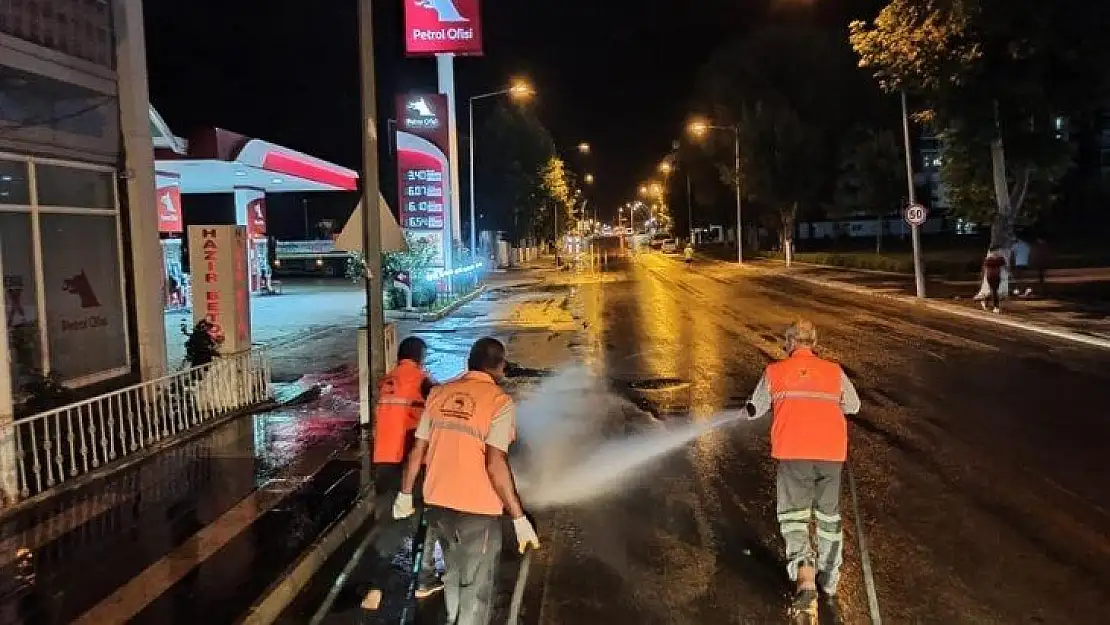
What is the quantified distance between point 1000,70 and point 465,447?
22533 mm

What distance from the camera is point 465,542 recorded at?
4.43 m

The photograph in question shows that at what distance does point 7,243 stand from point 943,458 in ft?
33.7

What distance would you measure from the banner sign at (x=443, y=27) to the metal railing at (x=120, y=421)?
22.7m

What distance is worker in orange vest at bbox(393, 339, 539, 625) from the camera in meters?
4.36

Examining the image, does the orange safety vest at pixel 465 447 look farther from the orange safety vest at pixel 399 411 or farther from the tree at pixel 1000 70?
the tree at pixel 1000 70

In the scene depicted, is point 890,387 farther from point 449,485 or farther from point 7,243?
point 7,243

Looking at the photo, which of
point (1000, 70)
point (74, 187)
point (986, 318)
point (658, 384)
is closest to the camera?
point (74, 187)

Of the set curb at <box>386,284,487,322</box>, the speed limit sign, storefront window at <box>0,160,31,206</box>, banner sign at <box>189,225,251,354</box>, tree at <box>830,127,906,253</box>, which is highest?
tree at <box>830,127,906,253</box>

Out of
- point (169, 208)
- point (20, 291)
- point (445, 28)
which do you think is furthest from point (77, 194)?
point (445, 28)

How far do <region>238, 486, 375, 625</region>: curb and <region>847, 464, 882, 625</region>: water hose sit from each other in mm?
3351

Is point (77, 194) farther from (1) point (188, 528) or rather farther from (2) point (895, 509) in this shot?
(2) point (895, 509)

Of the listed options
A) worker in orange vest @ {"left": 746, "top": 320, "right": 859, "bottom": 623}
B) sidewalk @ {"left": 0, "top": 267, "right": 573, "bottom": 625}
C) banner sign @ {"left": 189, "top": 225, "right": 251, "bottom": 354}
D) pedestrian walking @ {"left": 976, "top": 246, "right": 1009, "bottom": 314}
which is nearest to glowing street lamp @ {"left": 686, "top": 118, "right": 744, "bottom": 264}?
pedestrian walking @ {"left": 976, "top": 246, "right": 1009, "bottom": 314}

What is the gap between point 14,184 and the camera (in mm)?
10766

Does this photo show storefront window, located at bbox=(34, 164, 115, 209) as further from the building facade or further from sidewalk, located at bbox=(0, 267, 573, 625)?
sidewalk, located at bbox=(0, 267, 573, 625)
